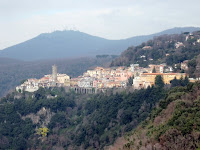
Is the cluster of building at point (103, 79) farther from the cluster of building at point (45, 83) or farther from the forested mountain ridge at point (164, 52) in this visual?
the forested mountain ridge at point (164, 52)

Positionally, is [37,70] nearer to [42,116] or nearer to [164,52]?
[164,52]

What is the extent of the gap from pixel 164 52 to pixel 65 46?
9701cm

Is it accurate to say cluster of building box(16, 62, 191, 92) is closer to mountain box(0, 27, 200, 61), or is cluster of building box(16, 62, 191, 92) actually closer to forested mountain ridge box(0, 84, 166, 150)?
forested mountain ridge box(0, 84, 166, 150)

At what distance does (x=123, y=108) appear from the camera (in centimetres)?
3447

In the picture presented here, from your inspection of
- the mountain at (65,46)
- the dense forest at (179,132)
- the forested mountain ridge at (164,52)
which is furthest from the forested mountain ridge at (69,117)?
the mountain at (65,46)

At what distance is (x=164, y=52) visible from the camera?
5131cm

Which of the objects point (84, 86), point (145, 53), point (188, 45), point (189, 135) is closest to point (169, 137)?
point (189, 135)

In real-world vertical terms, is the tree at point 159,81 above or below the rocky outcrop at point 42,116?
above

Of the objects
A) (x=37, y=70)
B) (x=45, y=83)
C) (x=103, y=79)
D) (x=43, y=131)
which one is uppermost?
(x=103, y=79)

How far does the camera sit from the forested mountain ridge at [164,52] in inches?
1788

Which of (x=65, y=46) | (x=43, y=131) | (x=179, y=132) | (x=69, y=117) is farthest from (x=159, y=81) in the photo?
(x=65, y=46)

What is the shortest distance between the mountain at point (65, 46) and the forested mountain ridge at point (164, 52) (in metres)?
54.4

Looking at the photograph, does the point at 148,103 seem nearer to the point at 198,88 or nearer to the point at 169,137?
the point at 198,88

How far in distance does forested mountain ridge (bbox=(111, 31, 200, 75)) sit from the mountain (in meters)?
54.4
